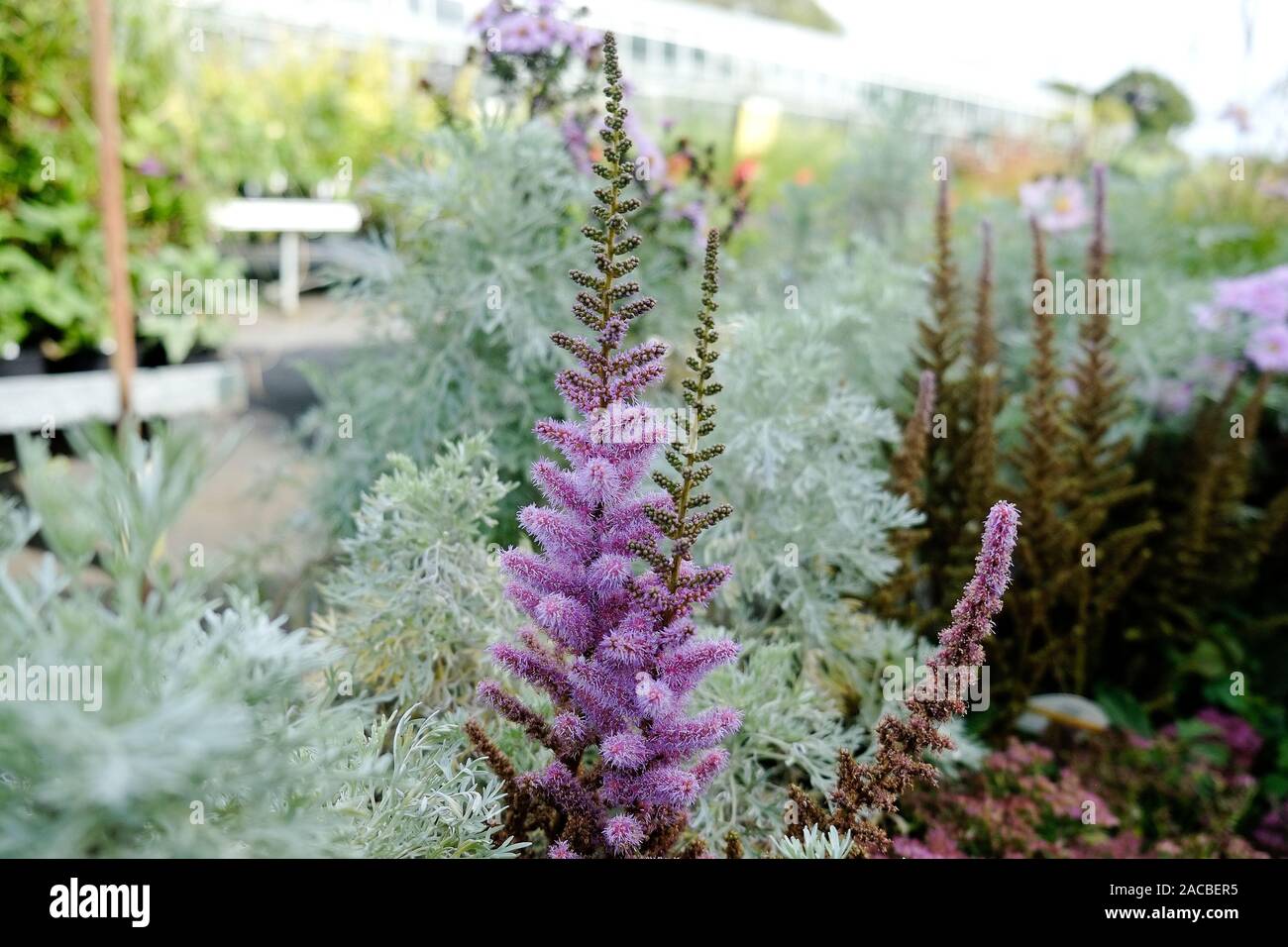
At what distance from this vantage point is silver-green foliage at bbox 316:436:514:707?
1715 mm

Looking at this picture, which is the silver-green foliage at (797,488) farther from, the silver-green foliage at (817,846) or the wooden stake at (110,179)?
the wooden stake at (110,179)

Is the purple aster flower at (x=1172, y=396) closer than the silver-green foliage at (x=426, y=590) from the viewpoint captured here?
No

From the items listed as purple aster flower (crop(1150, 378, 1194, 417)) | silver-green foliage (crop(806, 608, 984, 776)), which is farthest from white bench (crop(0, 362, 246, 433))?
purple aster flower (crop(1150, 378, 1194, 417))

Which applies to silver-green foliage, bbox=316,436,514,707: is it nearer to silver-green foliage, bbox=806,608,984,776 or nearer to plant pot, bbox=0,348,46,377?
silver-green foliage, bbox=806,608,984,776

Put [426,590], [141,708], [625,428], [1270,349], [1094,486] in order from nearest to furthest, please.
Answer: [141,708] < [625,428] < [426,590] < [1094,486] < [1270,349]

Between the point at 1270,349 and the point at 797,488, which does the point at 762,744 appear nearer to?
the point at 797,488

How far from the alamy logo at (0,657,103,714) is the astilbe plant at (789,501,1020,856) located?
2.75 feet

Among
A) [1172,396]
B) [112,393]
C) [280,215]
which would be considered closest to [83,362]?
[112,393]
